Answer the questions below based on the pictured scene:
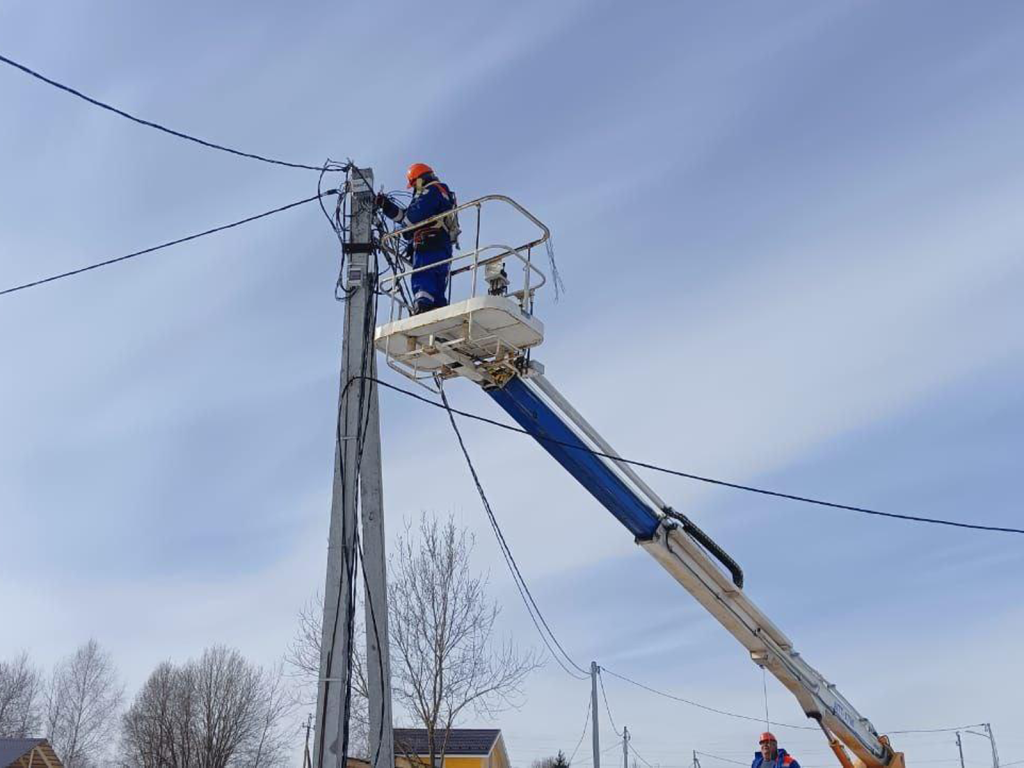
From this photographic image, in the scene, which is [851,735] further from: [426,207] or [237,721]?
[237,721]

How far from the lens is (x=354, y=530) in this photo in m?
7.50

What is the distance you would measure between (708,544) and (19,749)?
1177 inches

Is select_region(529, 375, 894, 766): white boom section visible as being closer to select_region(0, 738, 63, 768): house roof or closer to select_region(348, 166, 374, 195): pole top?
select_region(348, 166, 374, 195): pole top

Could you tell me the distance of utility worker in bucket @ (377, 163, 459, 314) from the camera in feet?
29.2

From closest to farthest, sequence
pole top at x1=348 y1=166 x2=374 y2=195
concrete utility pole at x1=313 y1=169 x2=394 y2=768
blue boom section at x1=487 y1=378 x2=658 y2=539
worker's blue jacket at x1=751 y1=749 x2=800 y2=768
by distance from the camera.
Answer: concrete utility pole at x1=313 y1=169 x2=394 y2=768
pole top at x1=348 y1=166 x2=374 y2=195
blue boom section at x1=487 y1=378 x2=658 y2=539
worker's blue jacket at x1=751 y1=749 x2=800 y2=768

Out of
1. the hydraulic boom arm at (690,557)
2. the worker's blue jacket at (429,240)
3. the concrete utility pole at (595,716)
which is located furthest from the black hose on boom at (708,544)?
the concrete utility pole at (595,716)

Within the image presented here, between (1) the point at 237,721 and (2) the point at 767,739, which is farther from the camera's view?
(1) the point at 237,721

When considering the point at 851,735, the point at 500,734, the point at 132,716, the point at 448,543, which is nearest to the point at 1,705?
the point at 132,716

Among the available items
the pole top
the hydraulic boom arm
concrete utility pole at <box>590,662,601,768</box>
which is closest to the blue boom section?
the hydraulic boom arm

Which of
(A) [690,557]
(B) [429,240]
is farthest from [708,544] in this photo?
(B) [429,240]

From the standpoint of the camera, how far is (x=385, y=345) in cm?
874

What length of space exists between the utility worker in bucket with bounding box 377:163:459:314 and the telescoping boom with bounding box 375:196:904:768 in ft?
0.67

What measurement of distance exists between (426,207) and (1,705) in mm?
68626

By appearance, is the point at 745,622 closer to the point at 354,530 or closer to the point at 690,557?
the point at 690,557
